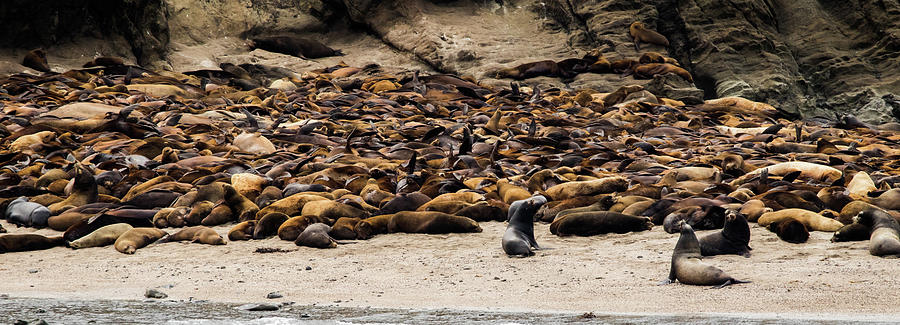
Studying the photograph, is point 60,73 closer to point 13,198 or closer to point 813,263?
point 13,198

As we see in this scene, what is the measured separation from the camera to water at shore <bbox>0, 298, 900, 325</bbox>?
3.51m

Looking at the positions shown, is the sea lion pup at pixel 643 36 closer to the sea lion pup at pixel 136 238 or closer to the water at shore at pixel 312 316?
the sea lion pup at pixel 136 238

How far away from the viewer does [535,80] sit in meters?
16.6

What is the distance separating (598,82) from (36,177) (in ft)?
35.3

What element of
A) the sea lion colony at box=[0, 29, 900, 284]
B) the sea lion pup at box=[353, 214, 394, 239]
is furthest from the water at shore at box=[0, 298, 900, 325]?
the sea lion pup at box=[353, 214, 394, 239]

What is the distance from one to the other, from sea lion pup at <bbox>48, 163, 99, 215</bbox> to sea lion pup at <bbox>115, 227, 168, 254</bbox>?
114 cm

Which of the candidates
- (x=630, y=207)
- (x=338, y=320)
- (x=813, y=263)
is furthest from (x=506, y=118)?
(x=338, y=320)

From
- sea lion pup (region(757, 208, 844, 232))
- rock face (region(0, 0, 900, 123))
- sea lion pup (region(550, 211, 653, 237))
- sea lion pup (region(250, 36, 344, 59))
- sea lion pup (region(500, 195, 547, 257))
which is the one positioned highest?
sea lion pup (region(757, 208, 844, 232))

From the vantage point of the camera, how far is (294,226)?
19.8 ft

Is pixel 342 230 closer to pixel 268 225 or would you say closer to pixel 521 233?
pixel 268 225

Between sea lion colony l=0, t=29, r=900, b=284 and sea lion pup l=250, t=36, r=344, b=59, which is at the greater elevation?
sea lion colony l=0, t=29, r=900, b=284

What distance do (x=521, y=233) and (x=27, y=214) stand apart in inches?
152

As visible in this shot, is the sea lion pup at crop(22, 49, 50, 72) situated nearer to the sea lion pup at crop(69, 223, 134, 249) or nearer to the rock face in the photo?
the rock face

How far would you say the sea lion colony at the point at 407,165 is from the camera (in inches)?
237
